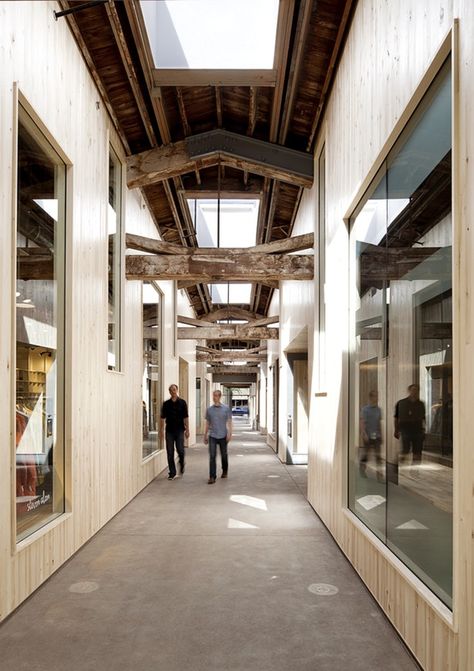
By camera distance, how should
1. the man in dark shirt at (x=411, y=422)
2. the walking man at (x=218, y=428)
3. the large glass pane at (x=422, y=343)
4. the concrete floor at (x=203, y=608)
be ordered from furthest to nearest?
the walking man at (x=218, y=428) < the man in dark shirt at (x=411, y=422) < the concrete floor at (x=203, y=608) < the large glass pane at (x=422, y=343)

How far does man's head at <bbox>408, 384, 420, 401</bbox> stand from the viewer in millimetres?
3344

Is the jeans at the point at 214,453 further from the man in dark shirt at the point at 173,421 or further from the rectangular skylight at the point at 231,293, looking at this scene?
the rectangular skylight at the point at 231,293

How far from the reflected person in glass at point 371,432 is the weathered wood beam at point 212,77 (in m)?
3.79

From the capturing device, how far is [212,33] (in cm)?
608

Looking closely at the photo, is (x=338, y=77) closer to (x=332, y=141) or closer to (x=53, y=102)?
(x=332, y=141)

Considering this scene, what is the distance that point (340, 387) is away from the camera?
5.62m

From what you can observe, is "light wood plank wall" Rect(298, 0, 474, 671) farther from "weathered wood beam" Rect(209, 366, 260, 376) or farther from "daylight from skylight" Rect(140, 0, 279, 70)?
"weathered wood beam" Rect(209, 366, 260, 376)

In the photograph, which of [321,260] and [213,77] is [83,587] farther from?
[213,77]

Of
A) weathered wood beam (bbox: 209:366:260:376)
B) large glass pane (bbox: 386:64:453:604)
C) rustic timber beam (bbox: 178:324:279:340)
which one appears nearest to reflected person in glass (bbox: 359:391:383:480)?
large glass pane (bbox: 386:64:453:604)

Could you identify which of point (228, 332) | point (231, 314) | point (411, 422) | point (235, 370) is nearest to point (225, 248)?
point (411, 422)

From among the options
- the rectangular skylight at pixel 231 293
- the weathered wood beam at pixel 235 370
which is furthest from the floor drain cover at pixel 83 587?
the weathered wood beam at pixel 235 370

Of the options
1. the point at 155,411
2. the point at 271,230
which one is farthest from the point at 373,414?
the point at 271,230

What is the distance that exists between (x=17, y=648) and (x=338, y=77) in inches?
210

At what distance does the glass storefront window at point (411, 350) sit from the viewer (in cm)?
293
